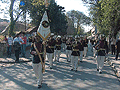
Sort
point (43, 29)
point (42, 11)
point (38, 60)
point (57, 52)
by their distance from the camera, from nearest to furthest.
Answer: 1. point (38, 60)
2. point (43, 29)
3. point (57, 52)
4. point (42, 11)

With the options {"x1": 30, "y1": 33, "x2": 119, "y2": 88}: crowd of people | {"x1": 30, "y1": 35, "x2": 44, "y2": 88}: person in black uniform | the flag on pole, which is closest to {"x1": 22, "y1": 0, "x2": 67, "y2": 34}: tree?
{"x1": 30, "y1": 33, "x2": 119, "y2": 88}: crowd of people

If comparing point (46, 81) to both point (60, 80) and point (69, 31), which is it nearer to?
point (60, 80)

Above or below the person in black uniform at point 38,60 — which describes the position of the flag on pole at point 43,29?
above

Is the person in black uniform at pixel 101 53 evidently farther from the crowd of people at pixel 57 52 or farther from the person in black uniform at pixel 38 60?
the person in black uniform at pixel 38 60

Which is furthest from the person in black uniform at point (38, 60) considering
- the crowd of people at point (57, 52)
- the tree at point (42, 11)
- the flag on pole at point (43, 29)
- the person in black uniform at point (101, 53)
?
the tree at point (42, 11)

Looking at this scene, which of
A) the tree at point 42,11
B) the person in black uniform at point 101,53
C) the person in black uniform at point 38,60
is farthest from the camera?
the tree at point 42,11

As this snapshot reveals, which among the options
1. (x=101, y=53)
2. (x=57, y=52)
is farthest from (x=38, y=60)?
(x=57, y=52)

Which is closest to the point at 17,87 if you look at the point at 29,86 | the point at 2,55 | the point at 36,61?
the point at 29,86

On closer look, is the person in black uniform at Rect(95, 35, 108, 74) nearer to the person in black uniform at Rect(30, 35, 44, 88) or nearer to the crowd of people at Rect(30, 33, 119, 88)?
the crowd of people at Rect(30, 33, 119, 88)

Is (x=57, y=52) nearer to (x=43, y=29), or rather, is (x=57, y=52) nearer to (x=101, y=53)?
(x=101, y=53)

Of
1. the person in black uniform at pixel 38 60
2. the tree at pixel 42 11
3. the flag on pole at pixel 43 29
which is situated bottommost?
the person in black uniform at pixel 38 60

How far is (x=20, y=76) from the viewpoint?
7.33 metres

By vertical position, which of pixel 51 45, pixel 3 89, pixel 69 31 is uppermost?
pixel 69 31

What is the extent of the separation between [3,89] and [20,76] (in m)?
1.78
